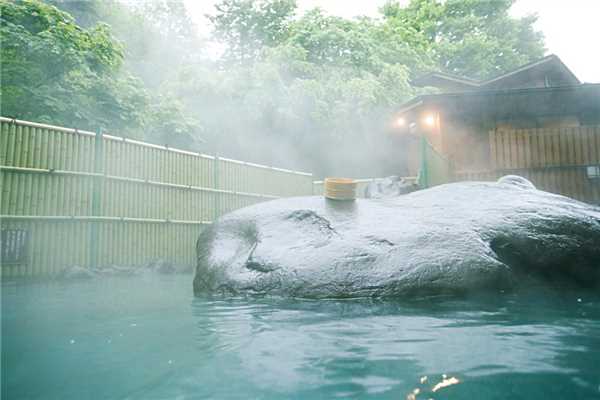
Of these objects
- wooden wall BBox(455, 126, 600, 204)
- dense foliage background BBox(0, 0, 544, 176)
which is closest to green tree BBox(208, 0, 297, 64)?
dense foliage background BBox(0, 0, 544, 176)

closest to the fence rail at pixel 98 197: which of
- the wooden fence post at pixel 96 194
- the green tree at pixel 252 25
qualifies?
the wooden fence post at pixel 96 194

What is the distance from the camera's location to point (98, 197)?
769cm

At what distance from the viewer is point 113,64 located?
11.6 meters

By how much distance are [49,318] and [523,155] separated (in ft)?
31.0

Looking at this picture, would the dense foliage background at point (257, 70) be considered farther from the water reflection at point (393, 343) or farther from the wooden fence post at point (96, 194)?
the water reflection at point (393, 343)

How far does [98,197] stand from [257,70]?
32.7ft

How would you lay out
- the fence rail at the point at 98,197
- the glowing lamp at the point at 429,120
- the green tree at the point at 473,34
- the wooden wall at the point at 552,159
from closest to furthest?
the fence rail at the point at 98,197, the wooden wall at the point at 552,159, the glowing lamp at the point at 429,120, the green tree at the point at 473,34

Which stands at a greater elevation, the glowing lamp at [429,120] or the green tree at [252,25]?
the green tree at [252,25]

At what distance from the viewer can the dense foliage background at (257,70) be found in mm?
9656

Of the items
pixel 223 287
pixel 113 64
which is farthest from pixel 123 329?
pixel 113 64

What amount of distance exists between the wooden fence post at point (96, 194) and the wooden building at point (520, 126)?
741 centimetres

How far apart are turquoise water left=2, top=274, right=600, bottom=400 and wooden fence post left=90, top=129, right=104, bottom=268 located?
15.1 feet

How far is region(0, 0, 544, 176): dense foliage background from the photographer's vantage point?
9.66 meters

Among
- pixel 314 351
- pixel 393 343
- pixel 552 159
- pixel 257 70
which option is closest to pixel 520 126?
pixel 552 159
